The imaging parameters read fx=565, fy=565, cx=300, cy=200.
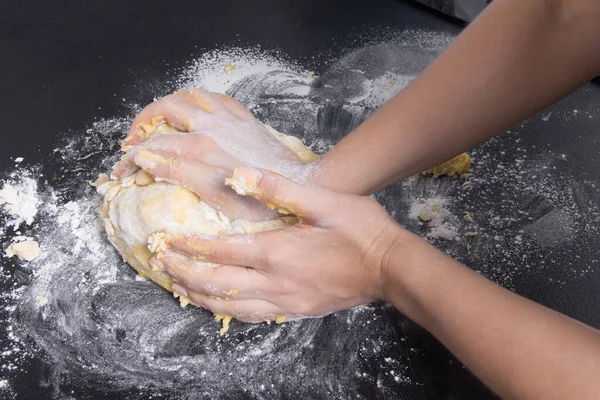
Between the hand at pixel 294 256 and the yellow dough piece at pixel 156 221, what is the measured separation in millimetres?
31

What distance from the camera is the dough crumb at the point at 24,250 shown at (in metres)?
1.19

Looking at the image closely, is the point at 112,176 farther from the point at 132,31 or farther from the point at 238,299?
the point at 132,31

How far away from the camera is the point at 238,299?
1048mm

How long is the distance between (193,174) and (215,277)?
0.20 metres

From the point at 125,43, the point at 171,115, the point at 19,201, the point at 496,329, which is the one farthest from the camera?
the point at 125,43

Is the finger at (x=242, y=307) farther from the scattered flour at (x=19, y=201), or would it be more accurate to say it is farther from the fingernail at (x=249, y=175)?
the scattered flour at (x=19, y=201)

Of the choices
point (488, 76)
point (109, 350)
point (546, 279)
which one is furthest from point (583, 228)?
point (109, 350)

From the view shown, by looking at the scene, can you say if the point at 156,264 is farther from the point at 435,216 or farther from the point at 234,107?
the point at 435,216

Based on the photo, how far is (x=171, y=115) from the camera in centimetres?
118

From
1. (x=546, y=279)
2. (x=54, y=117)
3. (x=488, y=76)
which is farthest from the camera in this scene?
(x=54, y=117)

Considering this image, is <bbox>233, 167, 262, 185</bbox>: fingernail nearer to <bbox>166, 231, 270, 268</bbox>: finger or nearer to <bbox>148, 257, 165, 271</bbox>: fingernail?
<bbox>166, 231, 270, 268</bbox>: finger

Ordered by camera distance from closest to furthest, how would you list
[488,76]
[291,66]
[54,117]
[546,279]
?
[488,76], [546,279], [54,117], [291,66]

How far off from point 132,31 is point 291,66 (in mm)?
498

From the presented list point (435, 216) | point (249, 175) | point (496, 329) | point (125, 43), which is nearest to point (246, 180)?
point (249, 175)
